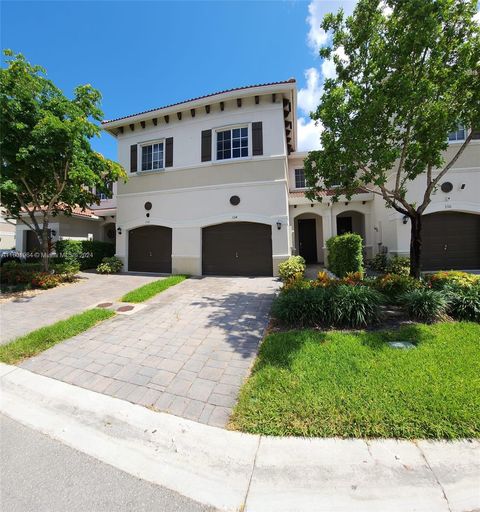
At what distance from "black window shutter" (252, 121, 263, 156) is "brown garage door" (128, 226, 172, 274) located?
221 inches

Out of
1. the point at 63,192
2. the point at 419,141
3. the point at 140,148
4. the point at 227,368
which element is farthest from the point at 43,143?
the point at 419,141

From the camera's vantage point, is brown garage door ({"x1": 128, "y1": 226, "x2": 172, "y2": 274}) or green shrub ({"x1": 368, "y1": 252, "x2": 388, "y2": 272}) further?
brown garage door ({"x1": 128, "y1": 226, "x2": 172, "y2": 274})

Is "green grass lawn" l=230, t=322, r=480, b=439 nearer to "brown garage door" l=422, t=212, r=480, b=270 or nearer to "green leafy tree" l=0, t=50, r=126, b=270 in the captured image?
"brown garage door" l=422, t=212, r=480, b=270

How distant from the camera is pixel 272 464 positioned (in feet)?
7.03

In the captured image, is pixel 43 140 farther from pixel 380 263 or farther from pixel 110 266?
pixel 380 263

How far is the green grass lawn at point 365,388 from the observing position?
2.43 m

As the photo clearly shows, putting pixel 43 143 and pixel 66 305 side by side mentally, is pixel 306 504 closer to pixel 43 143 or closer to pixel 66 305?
pixel 66 305

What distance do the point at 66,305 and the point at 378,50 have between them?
34.4 ft

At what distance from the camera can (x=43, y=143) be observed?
839cm

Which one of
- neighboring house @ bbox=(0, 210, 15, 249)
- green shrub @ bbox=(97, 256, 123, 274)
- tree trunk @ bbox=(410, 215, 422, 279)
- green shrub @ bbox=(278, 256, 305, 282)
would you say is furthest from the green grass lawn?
neighboring house @ bbox=(0, 210, 15, 249)

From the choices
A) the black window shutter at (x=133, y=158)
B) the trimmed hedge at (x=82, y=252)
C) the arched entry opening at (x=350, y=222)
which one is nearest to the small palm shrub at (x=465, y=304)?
the arched entry opening at (x=350, y=222)

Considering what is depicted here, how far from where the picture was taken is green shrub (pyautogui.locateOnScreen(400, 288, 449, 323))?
4820mm

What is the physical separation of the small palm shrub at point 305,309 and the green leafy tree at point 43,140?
8.75m

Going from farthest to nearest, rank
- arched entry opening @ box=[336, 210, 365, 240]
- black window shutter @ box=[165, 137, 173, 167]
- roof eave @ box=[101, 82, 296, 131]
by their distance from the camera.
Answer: arched entry opening @ box=[336, 210, 365, 240]
black window shutter @ box=[165, 137, 173, 167]
roof eave @ box=[101, 82, 296, 131]
